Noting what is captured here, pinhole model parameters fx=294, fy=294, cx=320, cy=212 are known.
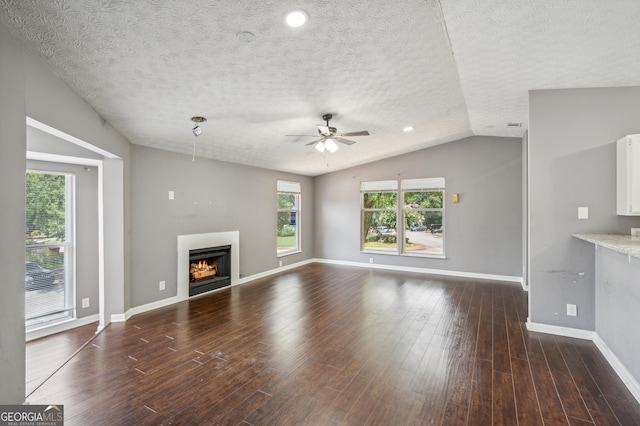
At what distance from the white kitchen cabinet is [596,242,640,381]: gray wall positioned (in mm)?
483

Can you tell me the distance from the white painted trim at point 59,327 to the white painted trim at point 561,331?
5.99 metres

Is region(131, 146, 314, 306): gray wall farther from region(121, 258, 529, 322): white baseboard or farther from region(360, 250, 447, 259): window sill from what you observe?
region(360, 250, 447, 259): window sill

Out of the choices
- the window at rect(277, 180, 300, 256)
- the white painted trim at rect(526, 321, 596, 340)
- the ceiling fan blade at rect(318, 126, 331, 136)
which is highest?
the ceiling fan blade at rect(318, 126, 331, 136)

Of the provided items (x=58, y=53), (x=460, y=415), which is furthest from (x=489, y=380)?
(x=58, y=53)

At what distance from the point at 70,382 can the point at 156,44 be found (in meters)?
2.91

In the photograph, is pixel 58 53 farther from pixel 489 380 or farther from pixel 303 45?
pixel 489 380

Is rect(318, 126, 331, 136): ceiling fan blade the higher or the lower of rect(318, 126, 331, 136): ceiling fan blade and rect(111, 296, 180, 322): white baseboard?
the higher

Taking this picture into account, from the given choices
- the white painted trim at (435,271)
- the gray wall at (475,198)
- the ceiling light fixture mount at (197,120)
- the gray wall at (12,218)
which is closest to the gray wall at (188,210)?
the ceiling light fixture mount at (197,120)

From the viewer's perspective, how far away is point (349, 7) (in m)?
2.09

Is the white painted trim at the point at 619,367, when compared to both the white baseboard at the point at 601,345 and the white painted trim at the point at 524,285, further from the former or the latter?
the white painted trim at the point at 524,285

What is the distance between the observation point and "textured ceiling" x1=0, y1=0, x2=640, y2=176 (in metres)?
1.97

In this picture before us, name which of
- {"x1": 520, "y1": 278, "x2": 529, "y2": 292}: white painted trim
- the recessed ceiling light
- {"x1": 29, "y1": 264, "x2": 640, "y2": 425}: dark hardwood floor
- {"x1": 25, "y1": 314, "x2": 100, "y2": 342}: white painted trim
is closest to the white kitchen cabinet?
{"x1": 29, "y1": 264, "x2": 640, "y2": 425}: dark hardwood floor

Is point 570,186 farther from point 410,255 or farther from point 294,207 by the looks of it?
point 294,207

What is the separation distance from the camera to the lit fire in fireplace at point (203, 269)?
523cm
